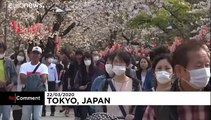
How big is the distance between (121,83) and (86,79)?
731mm

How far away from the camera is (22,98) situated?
4484mm

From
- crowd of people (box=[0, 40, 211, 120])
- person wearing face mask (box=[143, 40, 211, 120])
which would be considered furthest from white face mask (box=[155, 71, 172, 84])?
person wearing face mask (box=[143, 40, 211, 120])

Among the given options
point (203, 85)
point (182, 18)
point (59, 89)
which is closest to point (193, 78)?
point (203, 85)

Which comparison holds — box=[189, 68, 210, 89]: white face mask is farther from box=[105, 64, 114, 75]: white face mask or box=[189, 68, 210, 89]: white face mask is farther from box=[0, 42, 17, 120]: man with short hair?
box=[0, 42, 17, 120]: man with short hair

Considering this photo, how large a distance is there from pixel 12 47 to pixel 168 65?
124 cm

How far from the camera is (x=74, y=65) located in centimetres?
552

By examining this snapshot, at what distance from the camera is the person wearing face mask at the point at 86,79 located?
14.9ft

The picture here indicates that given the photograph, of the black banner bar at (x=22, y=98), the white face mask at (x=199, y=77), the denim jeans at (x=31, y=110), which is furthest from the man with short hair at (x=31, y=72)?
the white face mask at (x=199, y=77)

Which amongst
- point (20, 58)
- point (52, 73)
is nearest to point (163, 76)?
point (52, 73)

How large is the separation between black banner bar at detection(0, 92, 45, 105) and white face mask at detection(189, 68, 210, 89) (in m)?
1.37

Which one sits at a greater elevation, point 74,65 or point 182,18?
point 182,18

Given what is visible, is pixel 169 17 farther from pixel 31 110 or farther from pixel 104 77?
pixel 31 110

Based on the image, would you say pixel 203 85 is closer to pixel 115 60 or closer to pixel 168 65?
pixel 168 65

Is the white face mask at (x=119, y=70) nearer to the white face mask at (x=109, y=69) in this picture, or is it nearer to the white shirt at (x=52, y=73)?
the white face mask at (x=109, y=69)
